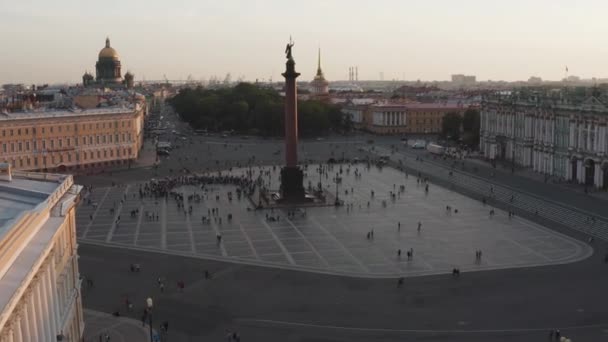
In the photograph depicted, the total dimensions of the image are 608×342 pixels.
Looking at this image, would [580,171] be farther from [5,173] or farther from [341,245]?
[5,173]

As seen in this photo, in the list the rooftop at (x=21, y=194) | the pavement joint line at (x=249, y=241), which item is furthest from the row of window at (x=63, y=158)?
the rooftop at (x=21, y=194)

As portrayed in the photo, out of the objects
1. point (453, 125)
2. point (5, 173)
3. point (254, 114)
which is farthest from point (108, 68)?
point (5, 173)

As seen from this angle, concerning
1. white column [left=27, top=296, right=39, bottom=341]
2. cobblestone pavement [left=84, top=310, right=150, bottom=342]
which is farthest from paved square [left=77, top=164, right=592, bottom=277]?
white column [left=27, top=296, right=39, bottom=341]

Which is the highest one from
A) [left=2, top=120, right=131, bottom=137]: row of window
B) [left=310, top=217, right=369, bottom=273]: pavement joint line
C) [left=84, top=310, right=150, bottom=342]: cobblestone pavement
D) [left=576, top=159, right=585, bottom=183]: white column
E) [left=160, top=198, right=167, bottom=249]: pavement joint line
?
[left=2, top=120, right=131, bottom=137]: row of window

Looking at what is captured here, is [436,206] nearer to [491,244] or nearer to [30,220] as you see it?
[491,244]

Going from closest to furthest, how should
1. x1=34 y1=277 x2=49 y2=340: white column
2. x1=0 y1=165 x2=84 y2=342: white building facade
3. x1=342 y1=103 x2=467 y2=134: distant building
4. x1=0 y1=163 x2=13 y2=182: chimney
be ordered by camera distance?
x1=0 y1=165 x2=84 y2=342: white building facade
x1=34 y1=277 x2=49 y2=340: white column
x1=0 y1=163 x2=13 y2=182: chimney
x1=342 y1=103 x2=467 y2=134: distant building

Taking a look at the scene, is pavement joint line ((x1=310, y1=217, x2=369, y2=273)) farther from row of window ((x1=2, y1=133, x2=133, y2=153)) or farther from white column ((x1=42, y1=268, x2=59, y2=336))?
row of window ((x1=2, y1=133, x2=133, y2=153))

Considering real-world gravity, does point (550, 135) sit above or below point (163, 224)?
above
